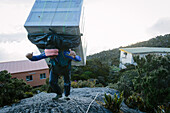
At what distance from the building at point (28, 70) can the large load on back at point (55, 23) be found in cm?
988

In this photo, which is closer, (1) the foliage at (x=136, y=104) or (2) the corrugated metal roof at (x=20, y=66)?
(1) the foliage at (x=136, y=104)

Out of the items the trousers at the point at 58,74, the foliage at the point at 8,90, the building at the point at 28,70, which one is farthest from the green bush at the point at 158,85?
the building at the point at 28,70

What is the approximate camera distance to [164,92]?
19.2 ft

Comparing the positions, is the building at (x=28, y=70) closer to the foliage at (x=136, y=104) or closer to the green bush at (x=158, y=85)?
the foliage at (x=136, y=104)

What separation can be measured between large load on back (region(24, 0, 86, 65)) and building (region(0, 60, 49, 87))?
9.88 metres

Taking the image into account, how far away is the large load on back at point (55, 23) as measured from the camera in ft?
10.7

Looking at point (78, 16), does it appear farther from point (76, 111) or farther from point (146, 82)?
point (146, 82)

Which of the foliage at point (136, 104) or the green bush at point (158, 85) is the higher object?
the green bush at point (158, 85)

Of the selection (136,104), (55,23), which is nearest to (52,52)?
(55,23)

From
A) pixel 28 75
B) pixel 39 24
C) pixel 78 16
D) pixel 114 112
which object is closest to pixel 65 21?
pixel 78 16

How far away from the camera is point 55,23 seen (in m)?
3.26

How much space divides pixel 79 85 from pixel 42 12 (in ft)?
23.1

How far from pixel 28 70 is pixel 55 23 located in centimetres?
1056

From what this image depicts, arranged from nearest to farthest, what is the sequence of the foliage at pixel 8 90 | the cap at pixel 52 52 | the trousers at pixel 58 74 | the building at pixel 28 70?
the cap at pixel 52 52, the trousers at pixel 58 74, the foliage at pixel 8 90, the building at pixel 28 70
